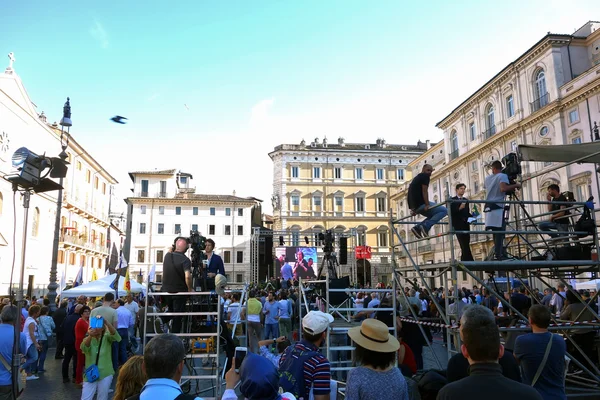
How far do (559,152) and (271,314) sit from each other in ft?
31.6

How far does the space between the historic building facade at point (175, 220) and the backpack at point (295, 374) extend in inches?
2068

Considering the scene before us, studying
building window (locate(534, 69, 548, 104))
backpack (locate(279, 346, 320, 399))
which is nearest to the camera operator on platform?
backpack (locate(279, 346, 320, 399))

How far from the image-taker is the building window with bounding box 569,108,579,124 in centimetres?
2683

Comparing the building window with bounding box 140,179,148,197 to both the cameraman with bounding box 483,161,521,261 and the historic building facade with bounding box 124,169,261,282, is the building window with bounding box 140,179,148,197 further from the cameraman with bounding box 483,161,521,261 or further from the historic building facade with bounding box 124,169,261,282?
the cameraman with bounding box 483,161,521,261

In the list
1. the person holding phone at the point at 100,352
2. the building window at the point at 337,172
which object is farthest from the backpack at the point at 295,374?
the building window at the point at 337,172

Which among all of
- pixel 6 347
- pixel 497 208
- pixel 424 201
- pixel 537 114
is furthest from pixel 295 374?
pixel 537 114

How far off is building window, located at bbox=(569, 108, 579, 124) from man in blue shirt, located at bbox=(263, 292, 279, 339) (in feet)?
75.9

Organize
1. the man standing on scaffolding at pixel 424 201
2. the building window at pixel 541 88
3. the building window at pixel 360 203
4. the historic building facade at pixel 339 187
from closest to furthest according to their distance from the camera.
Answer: the man standing on scaffolding at pixel 424 201, the building window at pixel 541 88, the historic building facade at pixel 339 187, the building window at pixel 360 203

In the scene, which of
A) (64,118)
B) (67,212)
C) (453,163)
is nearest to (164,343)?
(64,118)

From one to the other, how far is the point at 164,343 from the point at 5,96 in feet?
112

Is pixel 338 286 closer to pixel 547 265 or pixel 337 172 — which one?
pixel 547 265

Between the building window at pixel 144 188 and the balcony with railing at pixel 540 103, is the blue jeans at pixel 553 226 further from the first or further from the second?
the building window at pixel 144 188

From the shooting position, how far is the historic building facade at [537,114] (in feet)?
A: 86.5

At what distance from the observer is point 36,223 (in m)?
35.4
